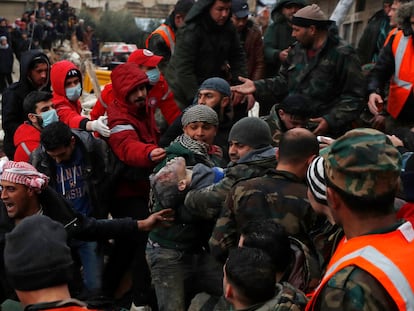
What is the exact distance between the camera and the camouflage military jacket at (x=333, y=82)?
5.18m

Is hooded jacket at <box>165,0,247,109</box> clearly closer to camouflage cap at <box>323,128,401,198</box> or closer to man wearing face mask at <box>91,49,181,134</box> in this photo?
man wearing face mask at <box>91,49,181,134</box>

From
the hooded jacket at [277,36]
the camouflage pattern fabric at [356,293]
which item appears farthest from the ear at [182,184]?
the hooded jacket at [277,36]

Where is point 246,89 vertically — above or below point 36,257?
below

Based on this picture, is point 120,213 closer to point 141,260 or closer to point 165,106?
point 141,260

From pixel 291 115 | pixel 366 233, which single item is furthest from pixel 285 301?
pixel 291 115

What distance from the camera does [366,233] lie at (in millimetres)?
2225

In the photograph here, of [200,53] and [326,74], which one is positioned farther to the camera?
[200,53]

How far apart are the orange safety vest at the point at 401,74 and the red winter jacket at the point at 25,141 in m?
3.00

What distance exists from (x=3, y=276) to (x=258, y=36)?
4589mm

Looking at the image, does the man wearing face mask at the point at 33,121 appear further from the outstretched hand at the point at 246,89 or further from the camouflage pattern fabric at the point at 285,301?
the camouflage pattern fabric at the point at 285,301

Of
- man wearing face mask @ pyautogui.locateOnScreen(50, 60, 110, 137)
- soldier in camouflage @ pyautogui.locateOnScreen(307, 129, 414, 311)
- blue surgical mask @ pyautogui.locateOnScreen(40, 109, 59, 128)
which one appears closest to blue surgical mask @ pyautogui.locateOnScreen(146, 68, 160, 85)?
man wearing face mask @ pyautogui.locateOnScreen(50, 60, 110, 137)

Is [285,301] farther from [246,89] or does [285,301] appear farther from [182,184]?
[246,89]

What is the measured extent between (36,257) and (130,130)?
2566 mm

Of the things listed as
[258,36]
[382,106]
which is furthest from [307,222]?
[258,36]
